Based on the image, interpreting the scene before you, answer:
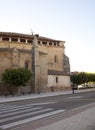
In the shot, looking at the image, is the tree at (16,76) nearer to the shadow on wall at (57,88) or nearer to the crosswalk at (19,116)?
the shadow on wall at (57,88)

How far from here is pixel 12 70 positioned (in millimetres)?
40062

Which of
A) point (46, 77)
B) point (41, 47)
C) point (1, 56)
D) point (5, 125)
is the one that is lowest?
point (5, 125)

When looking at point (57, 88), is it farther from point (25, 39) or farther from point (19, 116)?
point (19, 116)

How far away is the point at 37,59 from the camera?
4816 centimetres

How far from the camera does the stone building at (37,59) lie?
1789 inches

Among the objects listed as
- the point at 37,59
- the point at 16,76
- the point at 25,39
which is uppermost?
the point at 25,39

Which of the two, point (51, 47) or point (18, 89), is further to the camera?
point (51, 47)

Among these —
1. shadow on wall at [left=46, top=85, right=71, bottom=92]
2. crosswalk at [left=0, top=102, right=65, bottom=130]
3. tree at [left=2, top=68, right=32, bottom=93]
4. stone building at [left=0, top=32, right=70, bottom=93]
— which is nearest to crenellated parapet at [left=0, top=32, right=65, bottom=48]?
stone building at [left=0, top=32, right=70, bottom=93]

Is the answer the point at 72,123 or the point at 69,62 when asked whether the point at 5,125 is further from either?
the point at 69,62

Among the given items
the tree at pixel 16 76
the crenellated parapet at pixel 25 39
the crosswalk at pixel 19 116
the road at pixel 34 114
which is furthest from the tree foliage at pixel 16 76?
the crosswalk at pixel 19 116

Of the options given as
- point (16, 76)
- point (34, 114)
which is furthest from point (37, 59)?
→ point (34, 114)

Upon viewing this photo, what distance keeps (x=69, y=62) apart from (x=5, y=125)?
6076cm

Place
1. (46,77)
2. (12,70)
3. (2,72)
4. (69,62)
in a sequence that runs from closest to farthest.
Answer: (12,70), (2,72), (46,77), (69,62)

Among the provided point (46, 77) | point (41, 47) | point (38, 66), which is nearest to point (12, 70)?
point (38, 66)
